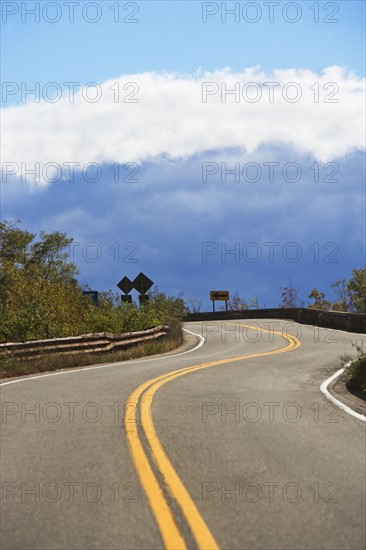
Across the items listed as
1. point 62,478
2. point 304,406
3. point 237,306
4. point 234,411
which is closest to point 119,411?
point 234,411

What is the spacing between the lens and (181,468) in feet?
24.1

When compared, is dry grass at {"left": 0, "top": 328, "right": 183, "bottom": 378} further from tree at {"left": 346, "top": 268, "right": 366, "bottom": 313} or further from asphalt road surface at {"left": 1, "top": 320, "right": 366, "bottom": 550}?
tree at {"left": 346, "top": 268, "right": 366, "bottom": 313}

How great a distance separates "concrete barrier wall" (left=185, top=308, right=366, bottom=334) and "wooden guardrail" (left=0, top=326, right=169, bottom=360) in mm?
11551

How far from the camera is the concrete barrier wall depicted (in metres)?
36.4

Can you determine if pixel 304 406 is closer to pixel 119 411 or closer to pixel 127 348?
pixel 119 411

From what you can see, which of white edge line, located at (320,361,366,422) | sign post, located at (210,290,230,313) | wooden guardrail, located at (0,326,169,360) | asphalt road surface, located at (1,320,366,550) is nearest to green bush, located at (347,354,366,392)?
white edge line, located at (320,361,366,422)

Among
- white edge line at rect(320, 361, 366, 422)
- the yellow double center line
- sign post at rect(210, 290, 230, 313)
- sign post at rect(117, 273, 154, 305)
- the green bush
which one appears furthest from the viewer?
sign post at rect(210, 290, 230, 313)

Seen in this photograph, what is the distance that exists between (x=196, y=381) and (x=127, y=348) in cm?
1254

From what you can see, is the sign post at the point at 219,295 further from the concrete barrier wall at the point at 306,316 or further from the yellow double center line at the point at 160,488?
the yellow double center line at the point at 160,488

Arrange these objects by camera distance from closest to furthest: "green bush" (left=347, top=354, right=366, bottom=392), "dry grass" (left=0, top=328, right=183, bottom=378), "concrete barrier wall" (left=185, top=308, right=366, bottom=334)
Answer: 1. "green bush" (left=347, top=354, right=366, bottom=392)
2. "dry grass" (left=0, top=328, right=183, bottom=378)
3. "concrete barrier wall" (left=185, top=308, right=366, bottom=334)

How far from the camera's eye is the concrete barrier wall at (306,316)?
120 feet

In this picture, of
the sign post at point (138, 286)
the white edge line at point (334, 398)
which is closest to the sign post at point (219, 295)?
the sign post at point (138, 286)

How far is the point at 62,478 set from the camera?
7.07 metres

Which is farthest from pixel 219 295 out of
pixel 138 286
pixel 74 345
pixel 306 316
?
pixel 74 345
